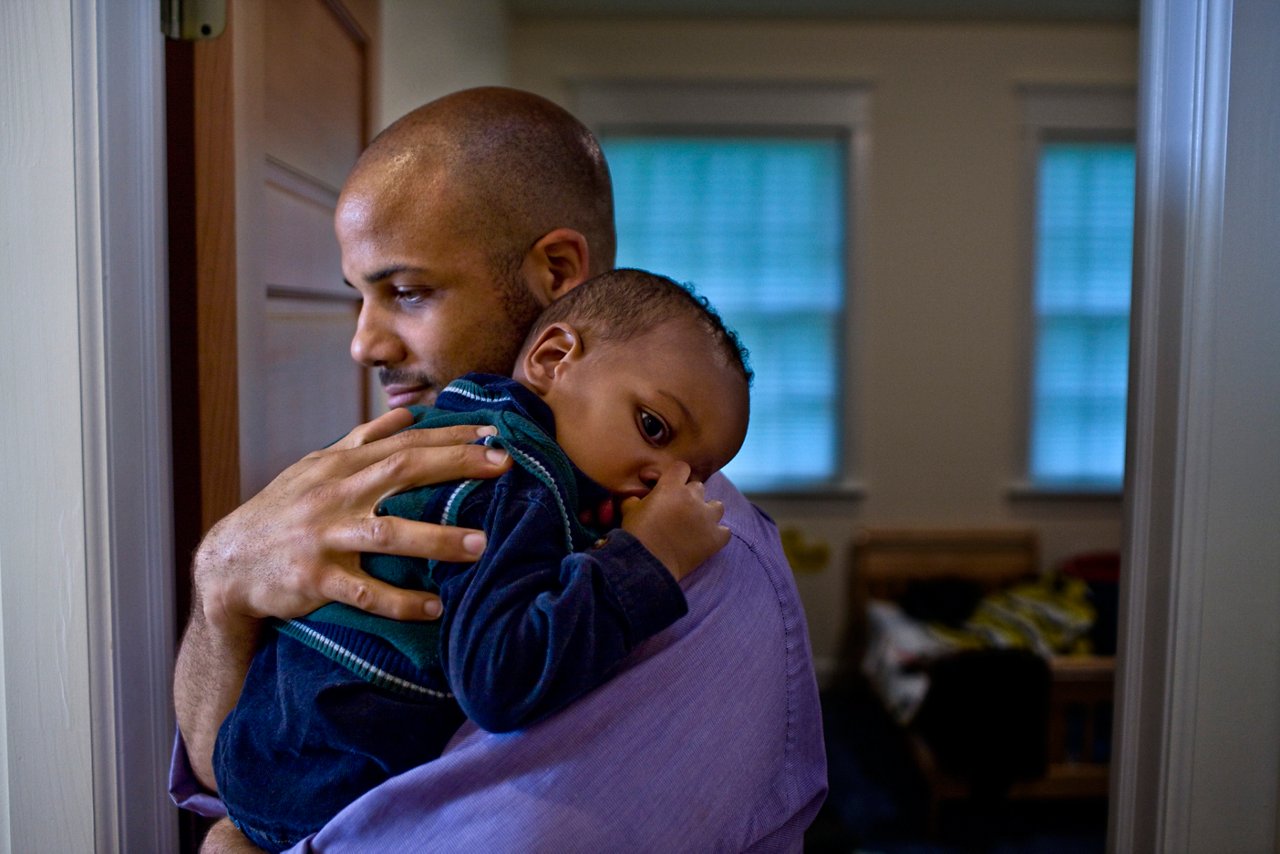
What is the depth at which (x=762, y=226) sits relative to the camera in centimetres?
476

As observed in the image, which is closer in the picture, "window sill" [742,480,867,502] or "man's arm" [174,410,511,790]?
"man's arm" [174,410,511,790]

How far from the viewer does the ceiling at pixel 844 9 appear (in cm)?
439

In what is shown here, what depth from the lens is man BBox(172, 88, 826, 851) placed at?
778 millimetres

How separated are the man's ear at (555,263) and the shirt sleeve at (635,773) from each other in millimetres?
443

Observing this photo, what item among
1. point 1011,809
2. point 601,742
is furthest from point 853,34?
point 601,742

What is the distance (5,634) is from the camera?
961 mm

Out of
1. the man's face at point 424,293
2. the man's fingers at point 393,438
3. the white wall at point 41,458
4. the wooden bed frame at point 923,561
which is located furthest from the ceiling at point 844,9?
the man's fingers at point 393,438

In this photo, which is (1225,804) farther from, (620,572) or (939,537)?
(939,537)

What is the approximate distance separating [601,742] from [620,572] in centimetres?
15

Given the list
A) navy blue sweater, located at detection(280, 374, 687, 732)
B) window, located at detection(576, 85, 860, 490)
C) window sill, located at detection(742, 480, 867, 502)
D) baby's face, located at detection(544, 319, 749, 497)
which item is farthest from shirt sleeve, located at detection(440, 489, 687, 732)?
window sill, located at detection(742, 480, 867, 502)

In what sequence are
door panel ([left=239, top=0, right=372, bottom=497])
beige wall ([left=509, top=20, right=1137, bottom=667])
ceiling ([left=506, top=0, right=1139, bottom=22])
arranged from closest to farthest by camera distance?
1. door panel ([left=239, top=0, right=372, bottom=497])
2. ceiling ([left=506, top=0, right=1139, bottom=22])
3. beige wall ([left=509, top=20, right=1137, bottom=667])

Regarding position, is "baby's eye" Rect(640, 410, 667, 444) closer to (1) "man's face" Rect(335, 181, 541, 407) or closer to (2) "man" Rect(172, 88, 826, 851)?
(2) "man" Rect(172, 88, 826, 851)

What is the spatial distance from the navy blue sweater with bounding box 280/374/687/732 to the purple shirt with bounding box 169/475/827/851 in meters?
0.04

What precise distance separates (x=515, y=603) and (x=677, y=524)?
17 centimetres
